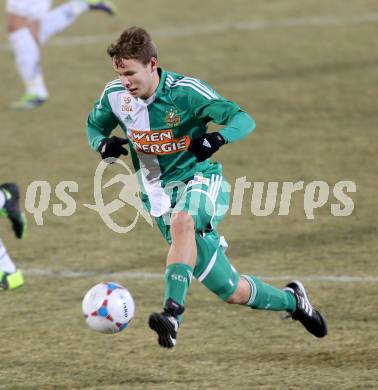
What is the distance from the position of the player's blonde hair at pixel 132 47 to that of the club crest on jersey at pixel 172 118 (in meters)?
0.36

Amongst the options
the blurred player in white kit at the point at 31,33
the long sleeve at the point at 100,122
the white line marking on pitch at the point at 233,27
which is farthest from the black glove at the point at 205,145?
the white line marking on pitch at the point at 233,27

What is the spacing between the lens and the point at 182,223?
5.68 m

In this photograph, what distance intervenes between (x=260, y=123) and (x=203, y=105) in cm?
577

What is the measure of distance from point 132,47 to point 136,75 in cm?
16

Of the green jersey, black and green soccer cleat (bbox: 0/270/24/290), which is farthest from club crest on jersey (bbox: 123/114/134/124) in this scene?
black and green soccer cleat (bbox: 0/270/24/290)

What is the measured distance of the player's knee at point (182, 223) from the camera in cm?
566

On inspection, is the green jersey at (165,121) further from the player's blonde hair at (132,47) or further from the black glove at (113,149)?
the player's blonde hair at (132,47)

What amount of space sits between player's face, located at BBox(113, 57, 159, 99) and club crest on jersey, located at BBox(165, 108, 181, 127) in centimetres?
18

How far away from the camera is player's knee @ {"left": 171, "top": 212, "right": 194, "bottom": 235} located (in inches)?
223

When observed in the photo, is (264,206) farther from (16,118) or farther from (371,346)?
(16,118)

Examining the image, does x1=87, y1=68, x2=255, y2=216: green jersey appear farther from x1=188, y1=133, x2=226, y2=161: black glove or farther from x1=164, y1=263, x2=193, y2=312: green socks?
x1=164, y1=263, x2=193, y2=312: green socks

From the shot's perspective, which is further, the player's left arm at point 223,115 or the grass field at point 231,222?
the grass field at point 231,222

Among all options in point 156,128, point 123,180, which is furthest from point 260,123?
point 156,128

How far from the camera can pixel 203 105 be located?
5.92m
